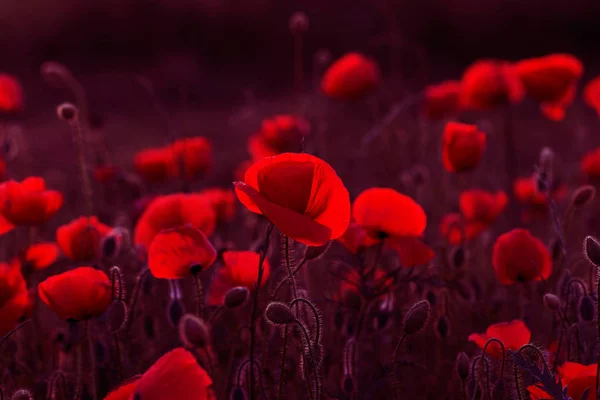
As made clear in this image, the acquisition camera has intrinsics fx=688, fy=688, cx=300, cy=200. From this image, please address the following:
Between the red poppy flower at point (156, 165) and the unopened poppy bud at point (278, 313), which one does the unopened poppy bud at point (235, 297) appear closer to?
the unopened poppy bud at point (278, 313)

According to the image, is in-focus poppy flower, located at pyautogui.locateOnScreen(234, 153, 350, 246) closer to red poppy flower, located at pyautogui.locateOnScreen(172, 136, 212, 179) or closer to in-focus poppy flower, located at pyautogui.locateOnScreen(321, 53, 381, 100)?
red poppy flower, located at pyautogui.locateOnScreen(172, 136, 212, 179)

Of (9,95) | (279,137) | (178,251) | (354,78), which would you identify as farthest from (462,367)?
(9,95)

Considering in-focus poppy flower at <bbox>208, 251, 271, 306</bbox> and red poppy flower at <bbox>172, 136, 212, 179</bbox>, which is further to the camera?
red poppy flower at <bbox>172, 136, 212, 179</bbox>

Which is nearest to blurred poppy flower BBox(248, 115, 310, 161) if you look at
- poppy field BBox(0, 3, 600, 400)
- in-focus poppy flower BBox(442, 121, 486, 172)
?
poppy field BBox(0, 3, 600, 400)

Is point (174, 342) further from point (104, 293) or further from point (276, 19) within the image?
point (276, 19)

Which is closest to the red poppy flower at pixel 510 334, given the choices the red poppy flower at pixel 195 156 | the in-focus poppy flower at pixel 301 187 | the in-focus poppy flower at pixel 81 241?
the in-focus poppy flower at pixel 301 187

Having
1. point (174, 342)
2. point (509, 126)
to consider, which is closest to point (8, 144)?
point (174, 342)
